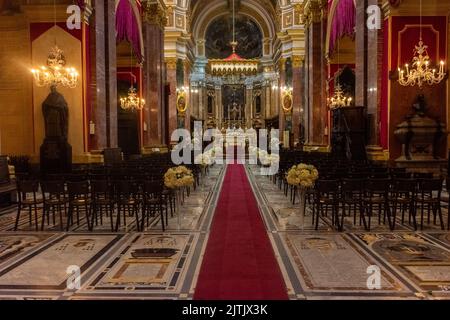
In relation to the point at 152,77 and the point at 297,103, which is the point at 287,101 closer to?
the point at 297,103

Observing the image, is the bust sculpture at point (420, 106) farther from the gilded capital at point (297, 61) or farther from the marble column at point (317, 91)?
the gilded capital at point (297, 61)

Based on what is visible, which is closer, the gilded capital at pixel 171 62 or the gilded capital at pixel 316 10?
the gilded capital at pixel 316 10

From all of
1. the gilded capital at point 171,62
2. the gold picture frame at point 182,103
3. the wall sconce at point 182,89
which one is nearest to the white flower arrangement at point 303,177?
the gilded capital at point 171,62

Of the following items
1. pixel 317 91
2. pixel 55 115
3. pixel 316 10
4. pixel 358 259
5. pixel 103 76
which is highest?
pixel 316 10

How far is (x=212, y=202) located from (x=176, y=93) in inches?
850

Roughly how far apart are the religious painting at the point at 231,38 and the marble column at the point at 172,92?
39.3 ft

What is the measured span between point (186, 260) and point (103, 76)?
10140mm

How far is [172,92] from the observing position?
3130 cm

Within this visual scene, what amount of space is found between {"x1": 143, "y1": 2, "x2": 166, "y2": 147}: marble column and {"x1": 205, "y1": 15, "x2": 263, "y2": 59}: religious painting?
20.1 m

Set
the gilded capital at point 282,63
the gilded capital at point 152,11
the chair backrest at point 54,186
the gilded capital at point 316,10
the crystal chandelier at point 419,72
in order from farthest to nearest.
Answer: the gilded capital at point 282,63 < the gilded capital at point 152,11 < the gilded capital at point 316,10 < the crystal chandelier at point 419,72 < the chair backrest at point 54,186

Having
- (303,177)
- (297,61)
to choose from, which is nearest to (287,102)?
(297,61)

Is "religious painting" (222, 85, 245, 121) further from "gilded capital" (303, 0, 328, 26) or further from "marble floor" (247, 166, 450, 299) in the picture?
"marble floor" (247, 166, 450, 299)

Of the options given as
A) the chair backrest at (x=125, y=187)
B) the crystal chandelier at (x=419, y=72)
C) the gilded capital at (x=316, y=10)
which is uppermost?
the gilded capital at (x=316, y=10)

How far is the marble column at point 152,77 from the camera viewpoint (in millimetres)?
22188
